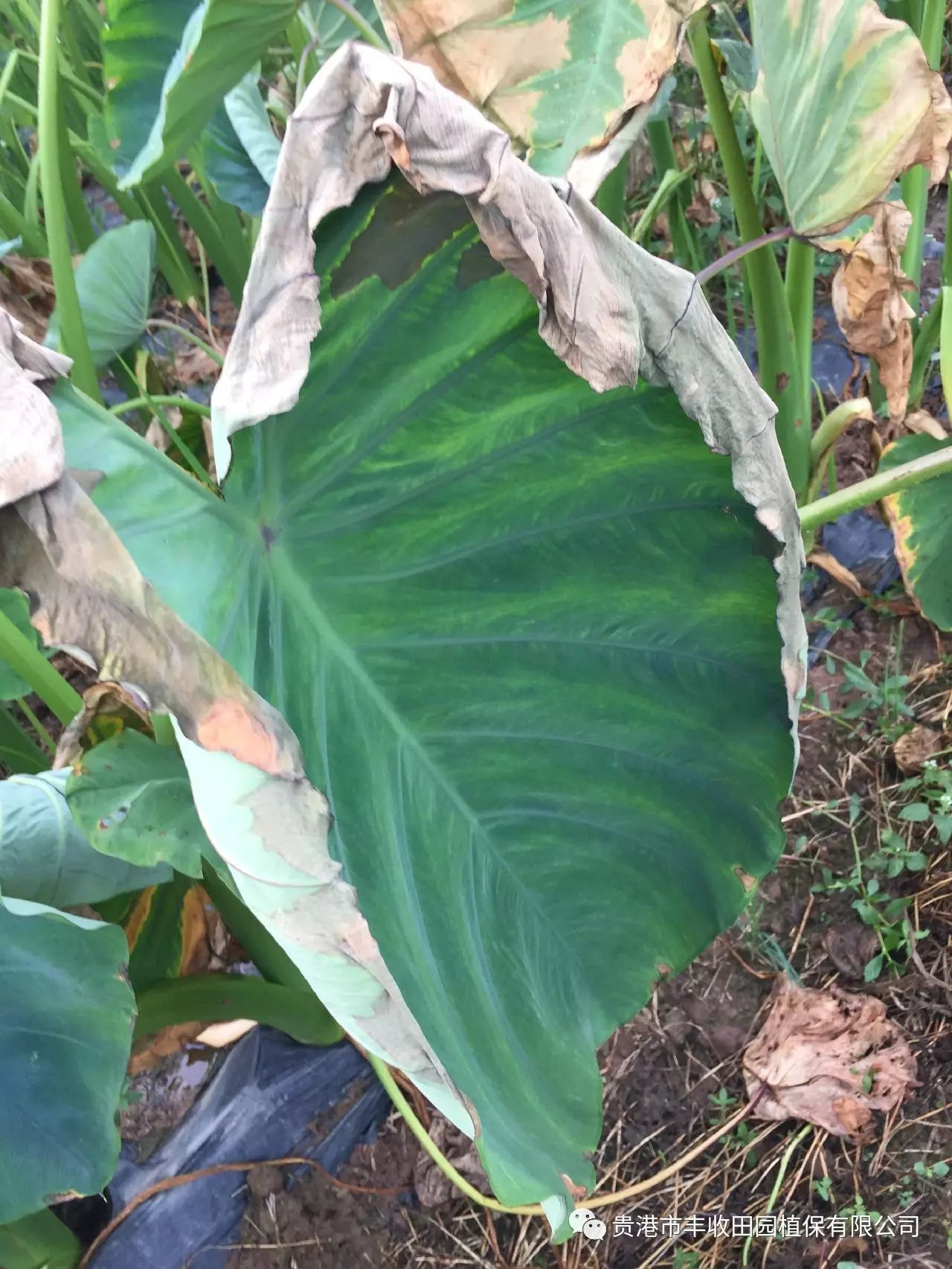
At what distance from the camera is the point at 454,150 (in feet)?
1.34

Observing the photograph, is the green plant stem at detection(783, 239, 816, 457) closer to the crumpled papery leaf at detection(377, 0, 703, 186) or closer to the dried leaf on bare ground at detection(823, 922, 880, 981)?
the crumpled papery leaf at detection(377, 0, 703, 186)

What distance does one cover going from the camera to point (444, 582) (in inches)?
24.5

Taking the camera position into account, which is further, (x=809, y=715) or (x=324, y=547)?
(x=809, y=715)

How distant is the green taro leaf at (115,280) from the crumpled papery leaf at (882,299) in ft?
2.51

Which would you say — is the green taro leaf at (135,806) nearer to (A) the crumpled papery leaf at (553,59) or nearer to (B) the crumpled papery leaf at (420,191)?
(B) the crumpled papery leaf at (420,191)

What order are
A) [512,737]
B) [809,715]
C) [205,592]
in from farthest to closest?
[809,715] → [512,737] → [205,592]

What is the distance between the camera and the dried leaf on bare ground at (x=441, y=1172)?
3.16 ft

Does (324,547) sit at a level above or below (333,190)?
below

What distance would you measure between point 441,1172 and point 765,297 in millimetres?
1016

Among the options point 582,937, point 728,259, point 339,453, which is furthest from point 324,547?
point 728,259

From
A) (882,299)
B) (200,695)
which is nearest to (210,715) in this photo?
(200,695)

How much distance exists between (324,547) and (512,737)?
19cm

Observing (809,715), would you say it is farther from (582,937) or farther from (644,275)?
(644,275)

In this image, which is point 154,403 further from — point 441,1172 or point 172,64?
point 441,1172
